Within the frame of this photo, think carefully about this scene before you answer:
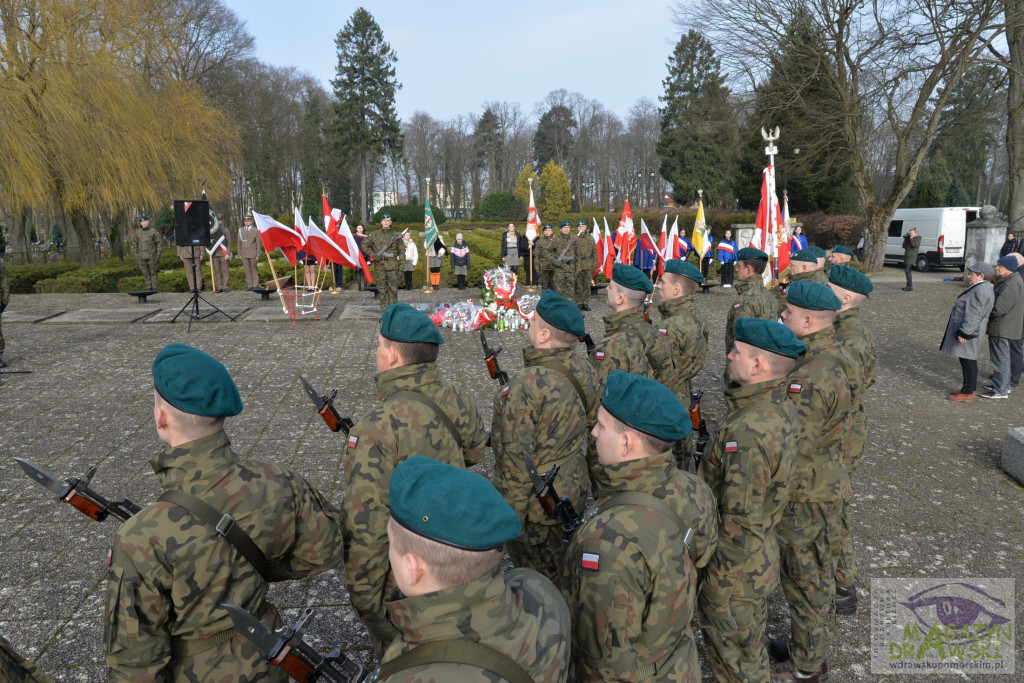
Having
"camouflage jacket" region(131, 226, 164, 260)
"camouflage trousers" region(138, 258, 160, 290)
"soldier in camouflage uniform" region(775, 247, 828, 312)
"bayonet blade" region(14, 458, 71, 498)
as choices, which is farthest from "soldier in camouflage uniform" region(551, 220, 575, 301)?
"bayonet blade" region(14, 458, 71, 498)

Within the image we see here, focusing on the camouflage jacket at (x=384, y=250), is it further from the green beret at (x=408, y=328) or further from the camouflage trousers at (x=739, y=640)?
the camouflage trousers at (x=739, y=640)

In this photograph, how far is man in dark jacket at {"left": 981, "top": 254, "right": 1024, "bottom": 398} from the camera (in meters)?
7.87

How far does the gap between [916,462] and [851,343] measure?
205 cm

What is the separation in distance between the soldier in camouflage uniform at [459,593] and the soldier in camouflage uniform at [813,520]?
209 centimetres

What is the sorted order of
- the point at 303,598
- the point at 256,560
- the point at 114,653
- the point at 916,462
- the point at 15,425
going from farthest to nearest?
the point at 15,425 < the point at 916,462 < the point at 303,598 < the point at 256,560 < the point at 114,653

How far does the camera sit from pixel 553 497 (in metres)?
2.78

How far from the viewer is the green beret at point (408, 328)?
3.02 meters

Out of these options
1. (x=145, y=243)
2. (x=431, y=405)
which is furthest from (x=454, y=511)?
(x=145, y=243)

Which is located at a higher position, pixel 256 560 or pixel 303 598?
pixel 256 560

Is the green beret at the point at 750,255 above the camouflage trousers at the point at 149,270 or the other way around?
above

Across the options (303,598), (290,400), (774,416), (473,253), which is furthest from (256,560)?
(473,253)

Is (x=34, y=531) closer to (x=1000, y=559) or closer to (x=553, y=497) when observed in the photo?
(x=553, y=497)

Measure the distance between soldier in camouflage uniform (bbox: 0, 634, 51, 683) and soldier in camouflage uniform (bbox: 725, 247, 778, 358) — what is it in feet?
20.4

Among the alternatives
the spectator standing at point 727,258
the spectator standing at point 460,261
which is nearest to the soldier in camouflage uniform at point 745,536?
the spectator standing at point 460,261
